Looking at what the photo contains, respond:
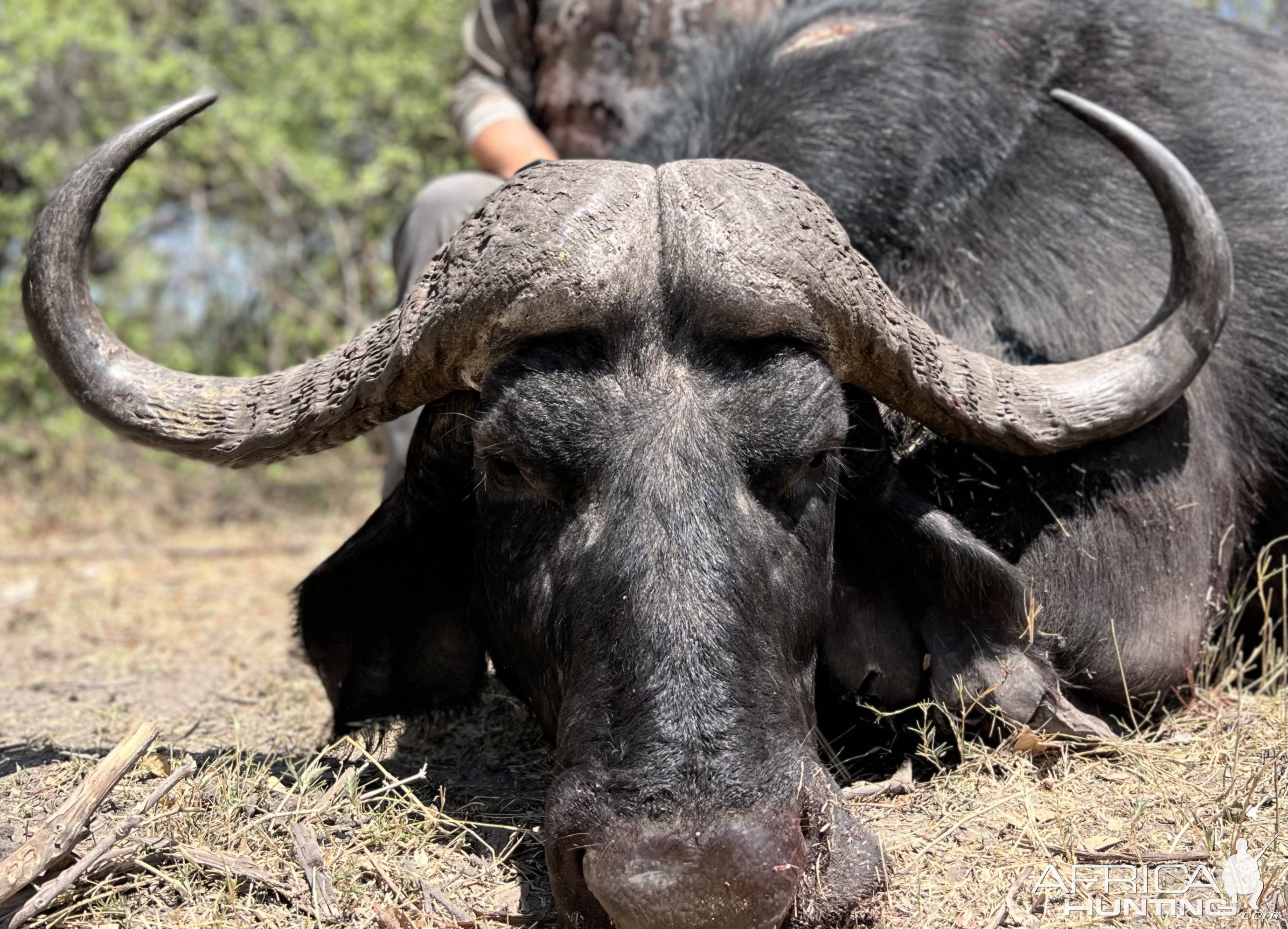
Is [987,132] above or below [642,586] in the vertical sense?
above

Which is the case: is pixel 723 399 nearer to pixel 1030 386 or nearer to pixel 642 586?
pixel 642 586

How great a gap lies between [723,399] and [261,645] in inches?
137

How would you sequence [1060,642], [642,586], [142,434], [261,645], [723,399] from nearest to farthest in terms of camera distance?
[642,586] → [723,399] → [142,434] → [1060,642] → [261,645]

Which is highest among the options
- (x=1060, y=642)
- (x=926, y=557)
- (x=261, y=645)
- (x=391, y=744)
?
(x=926, y=557)

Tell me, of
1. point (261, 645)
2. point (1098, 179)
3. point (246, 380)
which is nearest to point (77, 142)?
point (261, 645)

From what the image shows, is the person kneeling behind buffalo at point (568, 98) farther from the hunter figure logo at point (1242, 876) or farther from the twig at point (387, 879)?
the hunter figure logo at point (1242, 876)

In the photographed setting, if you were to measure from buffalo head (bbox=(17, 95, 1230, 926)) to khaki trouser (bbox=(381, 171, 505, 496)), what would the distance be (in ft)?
5.94

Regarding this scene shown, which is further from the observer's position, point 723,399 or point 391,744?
point 391,744

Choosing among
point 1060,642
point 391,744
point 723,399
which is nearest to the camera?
point 723,399

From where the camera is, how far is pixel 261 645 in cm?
529

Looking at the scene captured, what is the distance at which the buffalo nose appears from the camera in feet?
6.64

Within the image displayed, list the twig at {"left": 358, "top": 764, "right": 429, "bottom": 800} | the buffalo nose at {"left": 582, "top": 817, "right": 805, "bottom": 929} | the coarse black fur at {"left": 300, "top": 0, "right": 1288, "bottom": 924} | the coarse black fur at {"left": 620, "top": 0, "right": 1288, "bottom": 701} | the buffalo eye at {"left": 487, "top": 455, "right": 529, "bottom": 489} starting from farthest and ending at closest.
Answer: the coarse black fur at {"left": 620, "top": 0, "right": 1288, "bottom": 701}
the twig at {"left": 358, "top": 764, "right": 429, "bottom": 800}
the buffalo eye at {"left": 487, "top": 455, "right": 529, "bottom": 489}
the coarse black fur at {"left": 300, "top": 0, "right": 1288, "bottom": 924}
the buffalo nose at {"left": 582, "top": 817, "right": 805, "bottom": 929}

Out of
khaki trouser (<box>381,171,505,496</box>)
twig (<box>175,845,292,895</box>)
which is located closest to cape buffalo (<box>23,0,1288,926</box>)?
twig (<box>175,845,292,895</box>)

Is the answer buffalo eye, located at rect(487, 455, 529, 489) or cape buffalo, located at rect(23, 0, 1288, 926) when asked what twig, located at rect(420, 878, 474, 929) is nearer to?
cape buffalo, located at rect(23, 0, 1288, 926)
